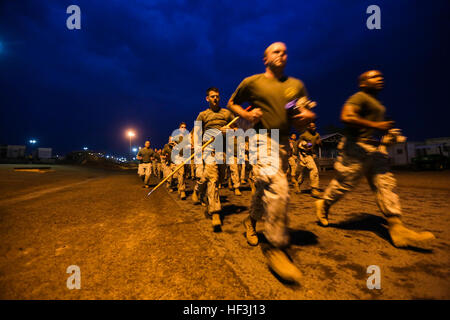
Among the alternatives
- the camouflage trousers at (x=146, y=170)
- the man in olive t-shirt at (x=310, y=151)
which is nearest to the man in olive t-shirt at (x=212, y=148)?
the man in olive t-shirt at (x=310, y=151)

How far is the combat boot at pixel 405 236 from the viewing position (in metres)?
1.90

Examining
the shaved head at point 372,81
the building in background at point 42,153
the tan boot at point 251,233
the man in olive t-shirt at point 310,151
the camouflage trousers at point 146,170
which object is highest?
the building in background at point 42,153

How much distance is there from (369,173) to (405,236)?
0.74 m

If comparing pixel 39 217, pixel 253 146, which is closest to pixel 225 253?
pixel 253 146

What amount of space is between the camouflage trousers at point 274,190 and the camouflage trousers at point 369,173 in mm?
1031

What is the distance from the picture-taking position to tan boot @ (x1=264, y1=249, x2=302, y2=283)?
4.63 feet

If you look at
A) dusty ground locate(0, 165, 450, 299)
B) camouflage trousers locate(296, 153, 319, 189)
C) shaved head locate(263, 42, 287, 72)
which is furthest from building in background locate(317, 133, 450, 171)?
shaved head locate(263, 42, 287, 72)

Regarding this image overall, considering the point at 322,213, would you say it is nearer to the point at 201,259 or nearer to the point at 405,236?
the point at 405,236

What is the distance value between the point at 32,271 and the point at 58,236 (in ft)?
3.20

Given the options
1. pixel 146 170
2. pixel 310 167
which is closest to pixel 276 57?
pixel 310 167

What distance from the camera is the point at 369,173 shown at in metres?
2.32

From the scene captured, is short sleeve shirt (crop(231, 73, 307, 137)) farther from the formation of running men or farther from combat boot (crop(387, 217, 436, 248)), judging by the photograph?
combat boot (crop(387, 217, 436, 248))

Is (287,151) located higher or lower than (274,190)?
higher

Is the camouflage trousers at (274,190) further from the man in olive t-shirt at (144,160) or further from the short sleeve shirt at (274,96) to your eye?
the man in olive t-shirt at (144,160)
